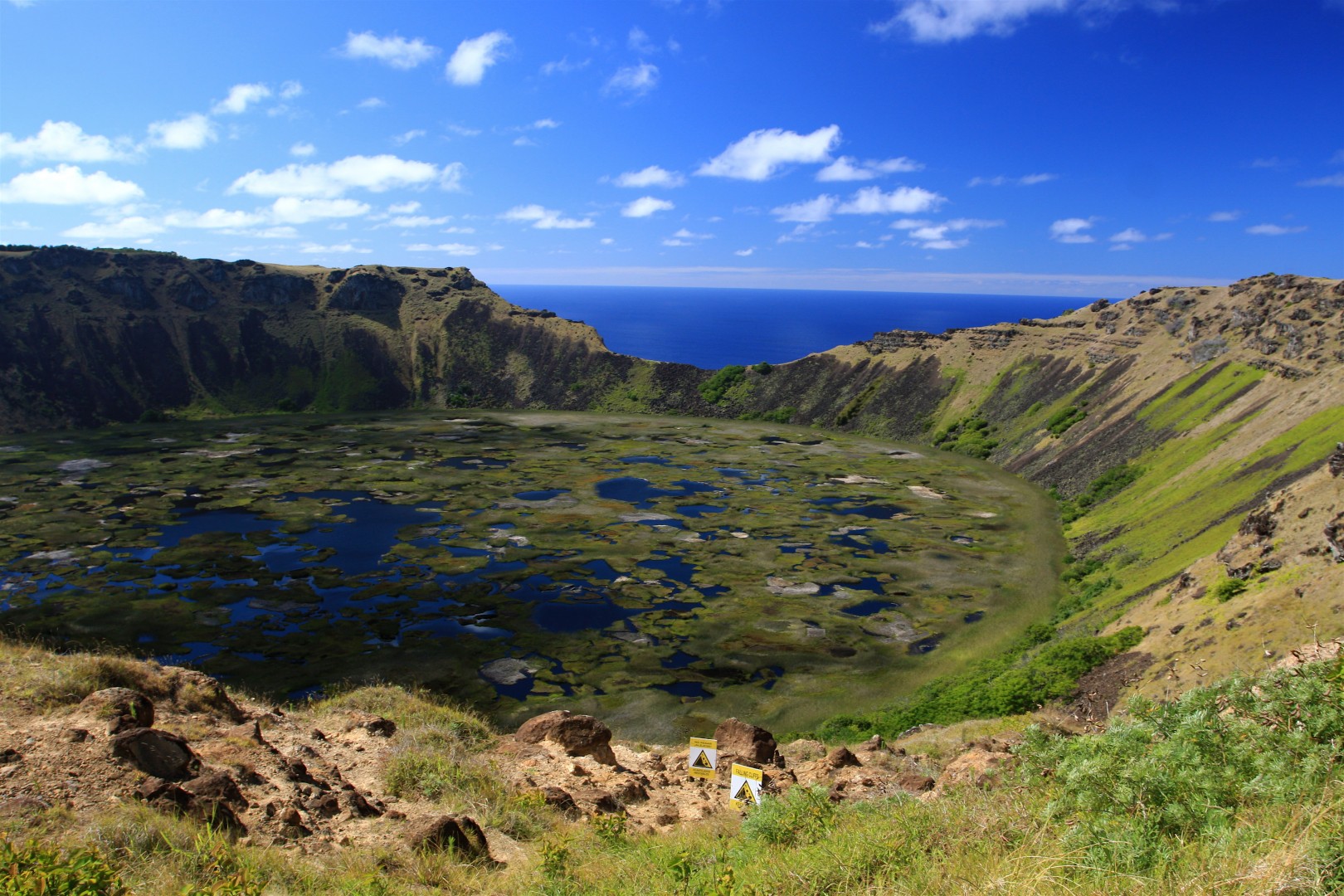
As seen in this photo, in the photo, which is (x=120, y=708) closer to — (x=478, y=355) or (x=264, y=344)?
(x=478, y=355)

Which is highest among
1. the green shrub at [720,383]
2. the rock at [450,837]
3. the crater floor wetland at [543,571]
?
the green shrub at [720,383]

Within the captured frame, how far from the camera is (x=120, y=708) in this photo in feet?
55.4

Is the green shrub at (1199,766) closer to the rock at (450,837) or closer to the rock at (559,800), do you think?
the rock at (450,837)

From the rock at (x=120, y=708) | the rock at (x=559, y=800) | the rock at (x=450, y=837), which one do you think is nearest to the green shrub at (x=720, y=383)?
the rock at (x=559, y=800)

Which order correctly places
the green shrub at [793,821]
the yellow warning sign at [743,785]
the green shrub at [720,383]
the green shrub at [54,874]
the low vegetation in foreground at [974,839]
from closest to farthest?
the low vegetation in foreground at [974,839], the green shrub at [54,874], the green shrub at [793,821], the yellow warning sign at [743,785], the green shrub at [720,383]

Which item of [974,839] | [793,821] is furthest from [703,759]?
[974,839]

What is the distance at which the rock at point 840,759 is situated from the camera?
2402 cm

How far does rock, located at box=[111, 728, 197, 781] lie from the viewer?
15.4 metres

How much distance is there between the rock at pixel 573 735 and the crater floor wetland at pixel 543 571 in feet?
37.3

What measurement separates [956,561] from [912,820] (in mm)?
50428

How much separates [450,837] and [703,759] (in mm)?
9718

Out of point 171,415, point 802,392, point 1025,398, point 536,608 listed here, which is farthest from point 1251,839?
point 171,415

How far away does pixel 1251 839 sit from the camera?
28.4 ft

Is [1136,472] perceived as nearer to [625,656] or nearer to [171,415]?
[625,656]
